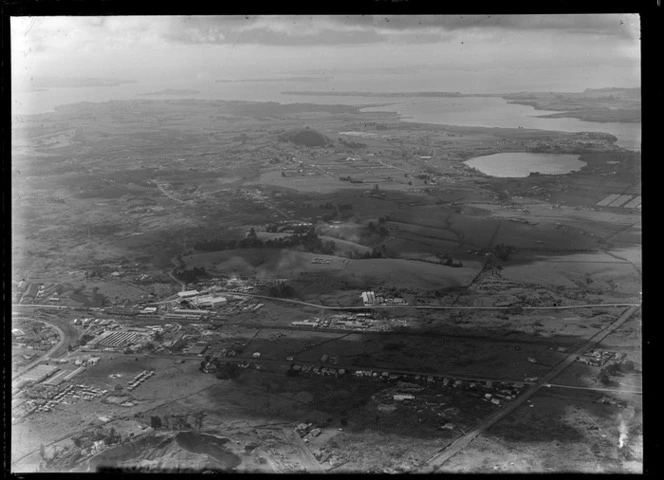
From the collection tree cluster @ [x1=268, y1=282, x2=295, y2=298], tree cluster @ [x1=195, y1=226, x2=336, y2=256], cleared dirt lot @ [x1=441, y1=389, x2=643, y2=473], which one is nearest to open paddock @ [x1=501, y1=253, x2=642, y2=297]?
cleared dirt lot @ [x1=441, y1=389, x2=643, y2=473]

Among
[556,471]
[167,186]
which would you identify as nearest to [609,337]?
[556,471]

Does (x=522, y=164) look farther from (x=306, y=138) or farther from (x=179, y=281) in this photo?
(x=179, y=281)

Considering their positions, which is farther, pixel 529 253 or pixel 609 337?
pixel 529 253

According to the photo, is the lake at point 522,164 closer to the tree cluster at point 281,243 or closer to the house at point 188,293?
the tree cluster at point 281,243

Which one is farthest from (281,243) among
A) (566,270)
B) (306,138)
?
(566,270)

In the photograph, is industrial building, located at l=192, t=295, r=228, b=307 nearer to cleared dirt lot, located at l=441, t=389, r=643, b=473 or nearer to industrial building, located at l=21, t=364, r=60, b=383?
industrial building, located at l=21, t=364, r=60, b=383

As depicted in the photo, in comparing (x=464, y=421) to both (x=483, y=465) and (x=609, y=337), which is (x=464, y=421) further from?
(x=609, y=337)
